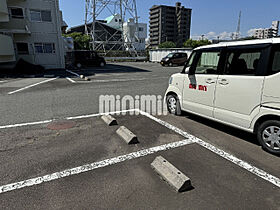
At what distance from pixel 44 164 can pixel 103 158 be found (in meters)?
0.91

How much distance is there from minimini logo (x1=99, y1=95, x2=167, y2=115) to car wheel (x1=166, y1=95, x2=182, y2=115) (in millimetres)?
278

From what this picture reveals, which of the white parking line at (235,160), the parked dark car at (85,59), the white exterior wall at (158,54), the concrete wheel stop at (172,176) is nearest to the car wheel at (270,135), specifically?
the white parking line at (235,160)

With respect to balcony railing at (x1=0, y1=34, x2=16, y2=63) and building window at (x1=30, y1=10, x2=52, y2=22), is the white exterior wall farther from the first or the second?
balcony railing at (x1=0, y1=34, x2=16, y2=63)

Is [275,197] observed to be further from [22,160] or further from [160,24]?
[160,24]

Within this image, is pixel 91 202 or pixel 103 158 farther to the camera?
pixel 103 158

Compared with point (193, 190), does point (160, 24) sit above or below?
above

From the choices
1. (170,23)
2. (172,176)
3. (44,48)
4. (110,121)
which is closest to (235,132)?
(172,176)

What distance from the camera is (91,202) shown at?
6.94 feet

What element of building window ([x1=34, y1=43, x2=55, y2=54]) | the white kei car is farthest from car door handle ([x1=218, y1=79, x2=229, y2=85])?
building window ([x1=34, y1=43, x2=55, y2=54])

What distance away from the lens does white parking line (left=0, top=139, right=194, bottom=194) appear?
2396 mm

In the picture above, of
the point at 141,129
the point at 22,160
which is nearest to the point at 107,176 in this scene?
the point at 22,160

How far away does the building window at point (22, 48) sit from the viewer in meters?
17.0

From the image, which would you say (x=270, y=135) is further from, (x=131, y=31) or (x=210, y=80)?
(x=131, y=31)

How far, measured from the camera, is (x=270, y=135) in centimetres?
302
